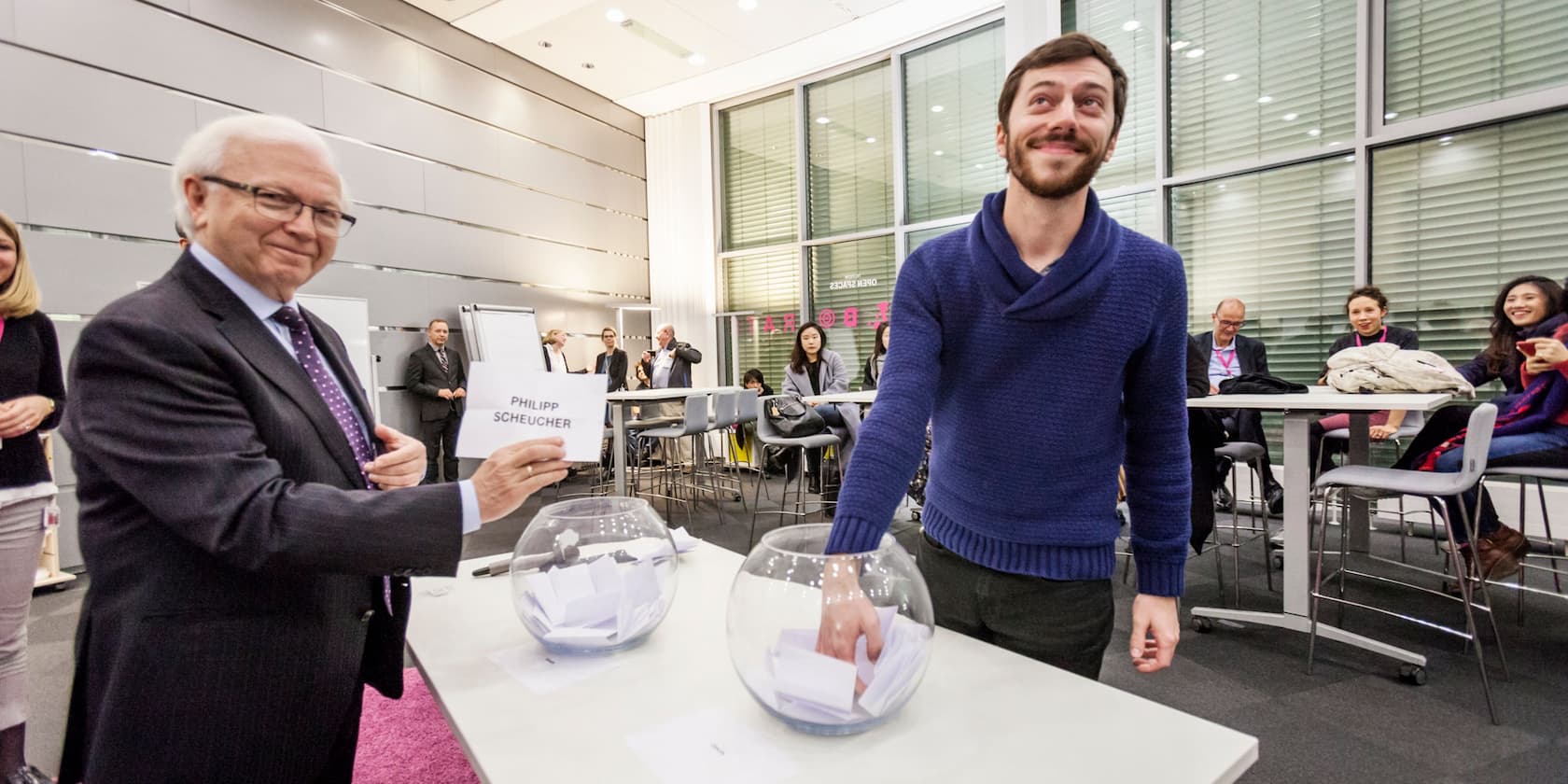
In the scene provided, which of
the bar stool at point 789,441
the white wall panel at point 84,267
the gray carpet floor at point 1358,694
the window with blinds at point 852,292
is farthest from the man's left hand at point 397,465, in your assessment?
the window with blinds at point 852,292

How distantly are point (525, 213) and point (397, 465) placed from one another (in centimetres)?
671

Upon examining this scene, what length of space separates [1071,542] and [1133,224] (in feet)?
17.3

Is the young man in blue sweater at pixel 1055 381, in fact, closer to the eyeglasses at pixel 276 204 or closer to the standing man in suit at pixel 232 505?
the standing man in suit at pixel 232 505

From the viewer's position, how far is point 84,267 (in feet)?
13.5

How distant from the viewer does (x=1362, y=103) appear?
4457 mm

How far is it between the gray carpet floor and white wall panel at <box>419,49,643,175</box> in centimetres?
492

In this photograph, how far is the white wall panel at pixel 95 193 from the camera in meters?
3.93

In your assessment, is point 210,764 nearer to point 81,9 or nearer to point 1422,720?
point 1422,720

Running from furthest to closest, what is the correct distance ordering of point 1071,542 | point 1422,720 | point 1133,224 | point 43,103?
1. point 1133,224
2. point 43,103
3. point 1422,720
4. point 1071,542

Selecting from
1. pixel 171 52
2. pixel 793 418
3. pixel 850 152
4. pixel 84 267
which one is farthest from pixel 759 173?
pixel 84 267

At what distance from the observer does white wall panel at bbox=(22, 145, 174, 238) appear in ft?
12.9

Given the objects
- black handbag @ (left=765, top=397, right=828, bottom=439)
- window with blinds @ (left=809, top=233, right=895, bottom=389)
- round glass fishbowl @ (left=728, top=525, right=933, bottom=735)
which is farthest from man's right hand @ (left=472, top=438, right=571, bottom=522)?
window with blinds @ (left=809, top=233, right=895, bottom=389)

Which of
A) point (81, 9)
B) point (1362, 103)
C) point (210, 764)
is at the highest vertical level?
point (81, 9)

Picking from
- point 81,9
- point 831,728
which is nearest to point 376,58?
point 81,9
